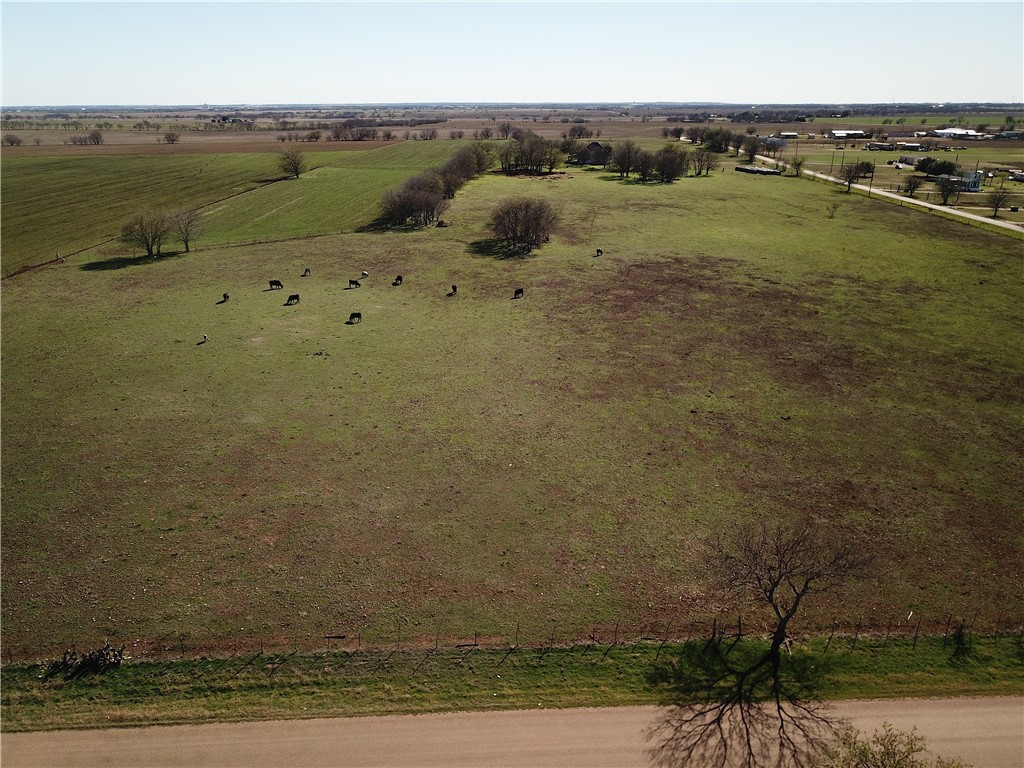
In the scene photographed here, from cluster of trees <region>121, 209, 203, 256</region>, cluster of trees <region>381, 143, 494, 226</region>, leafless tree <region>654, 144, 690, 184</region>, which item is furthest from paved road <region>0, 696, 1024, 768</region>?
leafless tree <region>654, 144, 690, 184</region>

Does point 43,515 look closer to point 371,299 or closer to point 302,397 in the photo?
point 302,397

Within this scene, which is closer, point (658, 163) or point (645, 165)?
point (658, 163)

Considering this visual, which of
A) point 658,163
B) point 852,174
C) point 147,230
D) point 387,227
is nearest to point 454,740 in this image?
point 147,230

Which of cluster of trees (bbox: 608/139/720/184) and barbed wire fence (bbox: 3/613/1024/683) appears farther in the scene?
cluster of trees (bbox: 608/139/720/184)

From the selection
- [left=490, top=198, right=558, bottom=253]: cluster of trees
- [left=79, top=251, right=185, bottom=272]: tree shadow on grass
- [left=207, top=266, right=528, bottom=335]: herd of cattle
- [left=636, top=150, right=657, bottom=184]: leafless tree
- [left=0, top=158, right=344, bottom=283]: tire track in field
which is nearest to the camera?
[left=207, top=266, right=528, bottom=335]: herd of cattle

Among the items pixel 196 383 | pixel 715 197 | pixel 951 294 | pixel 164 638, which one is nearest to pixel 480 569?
pixel 164 638

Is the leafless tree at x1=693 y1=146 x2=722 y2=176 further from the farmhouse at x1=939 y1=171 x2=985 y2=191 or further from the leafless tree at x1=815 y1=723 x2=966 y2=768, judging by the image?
the leafless tree at x1=815 y1=723 x2=966 y2=768

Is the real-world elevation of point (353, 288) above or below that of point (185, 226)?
below

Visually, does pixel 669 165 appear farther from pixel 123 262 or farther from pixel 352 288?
→ pixel 123 262
